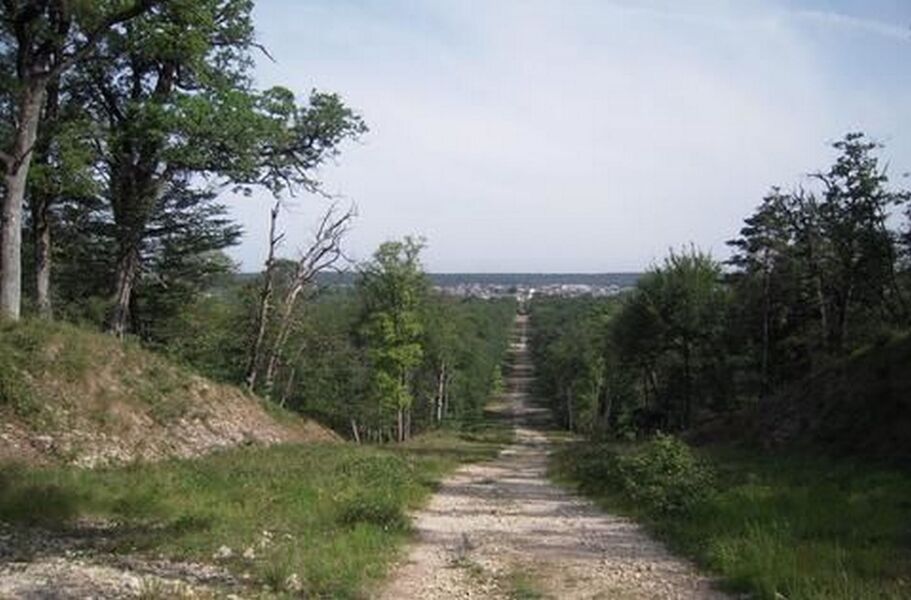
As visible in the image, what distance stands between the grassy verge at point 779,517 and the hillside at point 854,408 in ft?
4.60

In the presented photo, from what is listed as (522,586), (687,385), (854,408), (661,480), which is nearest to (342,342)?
(687,385)

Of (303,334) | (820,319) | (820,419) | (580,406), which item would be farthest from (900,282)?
(580,406)

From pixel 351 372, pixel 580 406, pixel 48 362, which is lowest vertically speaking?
pixel 580 406

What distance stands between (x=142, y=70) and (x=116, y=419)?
454 inches

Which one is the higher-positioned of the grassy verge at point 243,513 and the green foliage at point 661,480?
the grassy verge at point 243,513

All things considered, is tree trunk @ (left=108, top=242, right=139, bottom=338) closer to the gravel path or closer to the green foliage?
the gravel path

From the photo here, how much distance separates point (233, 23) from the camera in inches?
935

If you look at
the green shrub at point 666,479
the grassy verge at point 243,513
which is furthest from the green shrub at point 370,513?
the green shrub at point 666,479

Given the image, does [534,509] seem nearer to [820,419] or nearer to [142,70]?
[820,419]

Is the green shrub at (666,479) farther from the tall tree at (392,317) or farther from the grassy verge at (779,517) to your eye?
the tall tree at (392,317)

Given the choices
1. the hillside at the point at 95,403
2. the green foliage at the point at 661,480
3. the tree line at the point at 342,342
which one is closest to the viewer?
the hillside at the point at 95,403

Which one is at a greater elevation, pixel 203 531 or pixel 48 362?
pixel 48 362

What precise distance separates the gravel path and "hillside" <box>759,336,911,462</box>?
29.5 ft

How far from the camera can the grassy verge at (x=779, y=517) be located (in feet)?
29.5
